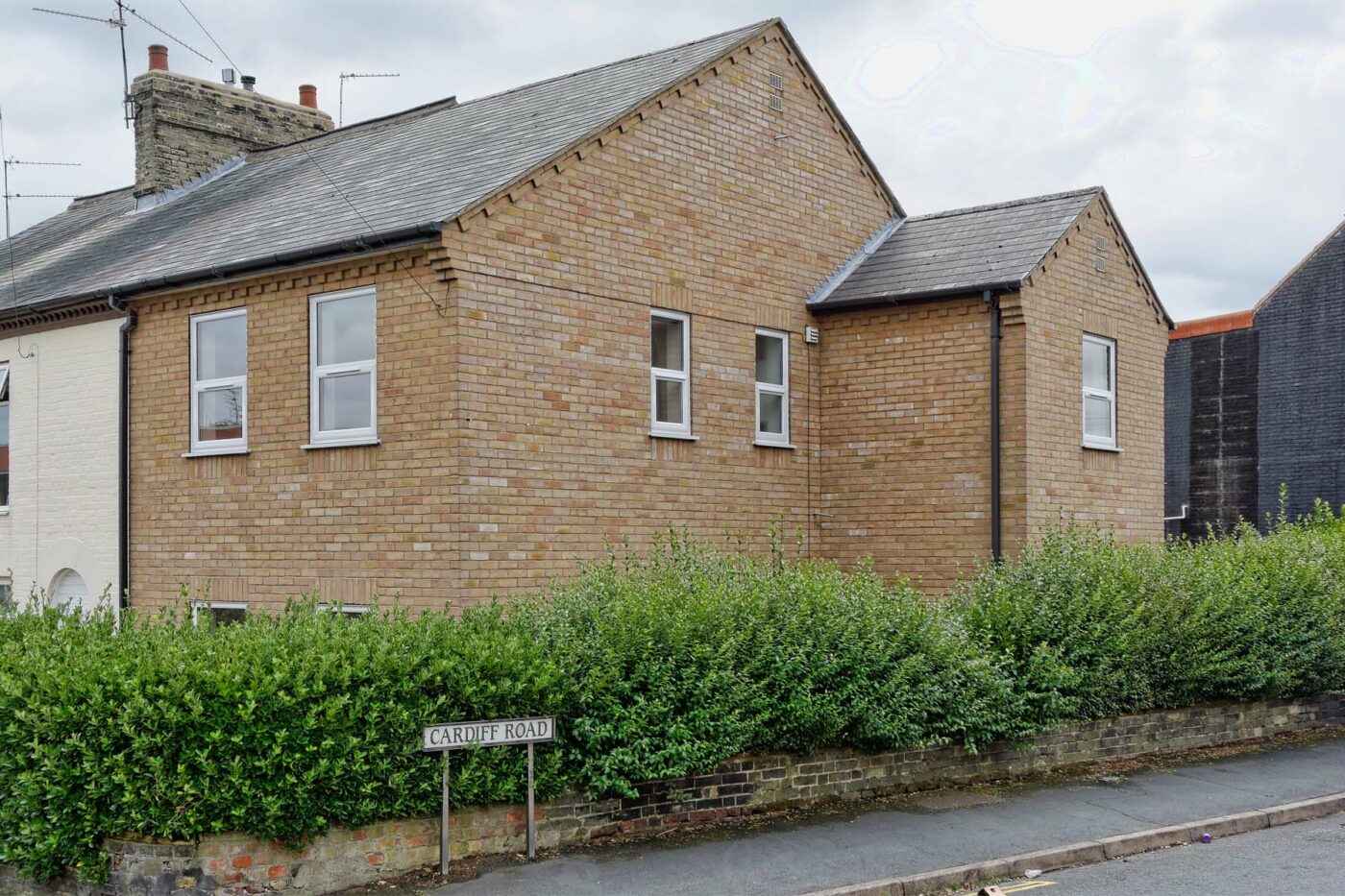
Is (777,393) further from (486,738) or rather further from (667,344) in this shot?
(486,738)

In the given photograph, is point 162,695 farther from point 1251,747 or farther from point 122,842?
point 1251,747

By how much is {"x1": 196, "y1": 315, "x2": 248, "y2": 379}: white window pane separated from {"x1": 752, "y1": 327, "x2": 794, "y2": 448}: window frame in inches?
220

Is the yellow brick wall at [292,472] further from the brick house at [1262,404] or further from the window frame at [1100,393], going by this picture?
the brick house at [1262,404]

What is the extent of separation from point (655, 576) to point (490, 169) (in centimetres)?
508

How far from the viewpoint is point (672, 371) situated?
48.4ft

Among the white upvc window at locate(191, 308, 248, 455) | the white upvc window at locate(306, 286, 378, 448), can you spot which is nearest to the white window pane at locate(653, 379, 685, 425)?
the white upvc window at locate(306, 286, 378, 448)

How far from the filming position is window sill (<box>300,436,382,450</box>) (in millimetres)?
13133

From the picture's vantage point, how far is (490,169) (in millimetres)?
13852

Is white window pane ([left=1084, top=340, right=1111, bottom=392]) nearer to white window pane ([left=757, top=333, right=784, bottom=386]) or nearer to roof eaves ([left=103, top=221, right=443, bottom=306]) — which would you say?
white window pane ([left=757, top=333, right=784, bottom=386])

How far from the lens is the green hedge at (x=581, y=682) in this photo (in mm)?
7930

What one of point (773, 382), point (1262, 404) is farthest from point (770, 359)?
point (1262, 404)

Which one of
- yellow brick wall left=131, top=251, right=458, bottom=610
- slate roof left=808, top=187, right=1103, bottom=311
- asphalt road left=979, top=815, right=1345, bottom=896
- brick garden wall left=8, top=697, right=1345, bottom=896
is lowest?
asphalt road left=979, top=815, right=1345, bottom=896

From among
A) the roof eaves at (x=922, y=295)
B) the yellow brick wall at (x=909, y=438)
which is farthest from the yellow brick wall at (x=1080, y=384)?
the yellow brick wall at (x=909, y=438)

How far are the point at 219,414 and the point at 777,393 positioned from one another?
20.4 feet
